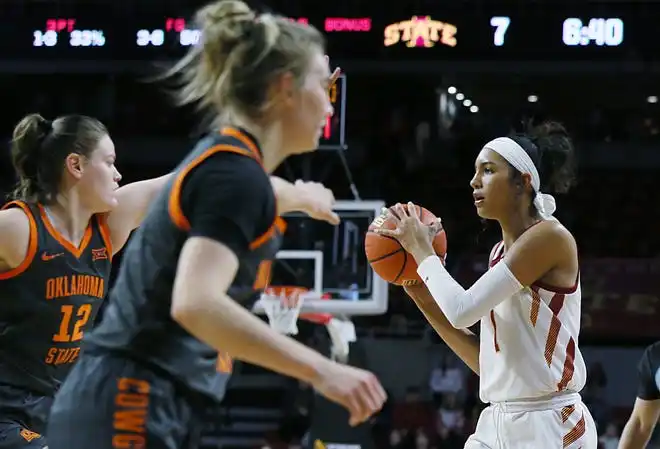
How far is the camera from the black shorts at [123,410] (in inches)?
81.7

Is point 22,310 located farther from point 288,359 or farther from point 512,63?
point 512,63

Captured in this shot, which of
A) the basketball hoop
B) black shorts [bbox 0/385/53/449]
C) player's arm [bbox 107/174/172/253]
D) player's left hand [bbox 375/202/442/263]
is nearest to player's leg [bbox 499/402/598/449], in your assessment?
player's left hand [bbox 375/202/442/263]

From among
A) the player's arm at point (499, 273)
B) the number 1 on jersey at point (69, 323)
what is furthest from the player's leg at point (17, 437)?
the player's arm at point (499, 273)

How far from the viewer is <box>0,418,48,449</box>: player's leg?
3191 mm

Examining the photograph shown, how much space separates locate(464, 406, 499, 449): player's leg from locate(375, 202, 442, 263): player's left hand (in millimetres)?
→ 599

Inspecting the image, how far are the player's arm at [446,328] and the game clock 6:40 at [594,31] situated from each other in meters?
6.17

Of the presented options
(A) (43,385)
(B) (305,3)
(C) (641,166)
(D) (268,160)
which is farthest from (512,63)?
(D) (268,160)

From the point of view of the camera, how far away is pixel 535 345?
11.6 ft

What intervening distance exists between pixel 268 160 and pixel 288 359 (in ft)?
1.65

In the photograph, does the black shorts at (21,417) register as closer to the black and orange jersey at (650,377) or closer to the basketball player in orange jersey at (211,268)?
the basketball player in orange jersey at (211,268)

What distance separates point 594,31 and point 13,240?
7.36 m

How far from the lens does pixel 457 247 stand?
12898 mm

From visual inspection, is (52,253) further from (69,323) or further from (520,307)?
(520,307)

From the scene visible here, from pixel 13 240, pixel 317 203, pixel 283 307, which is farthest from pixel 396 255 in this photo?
pixel 283 307
